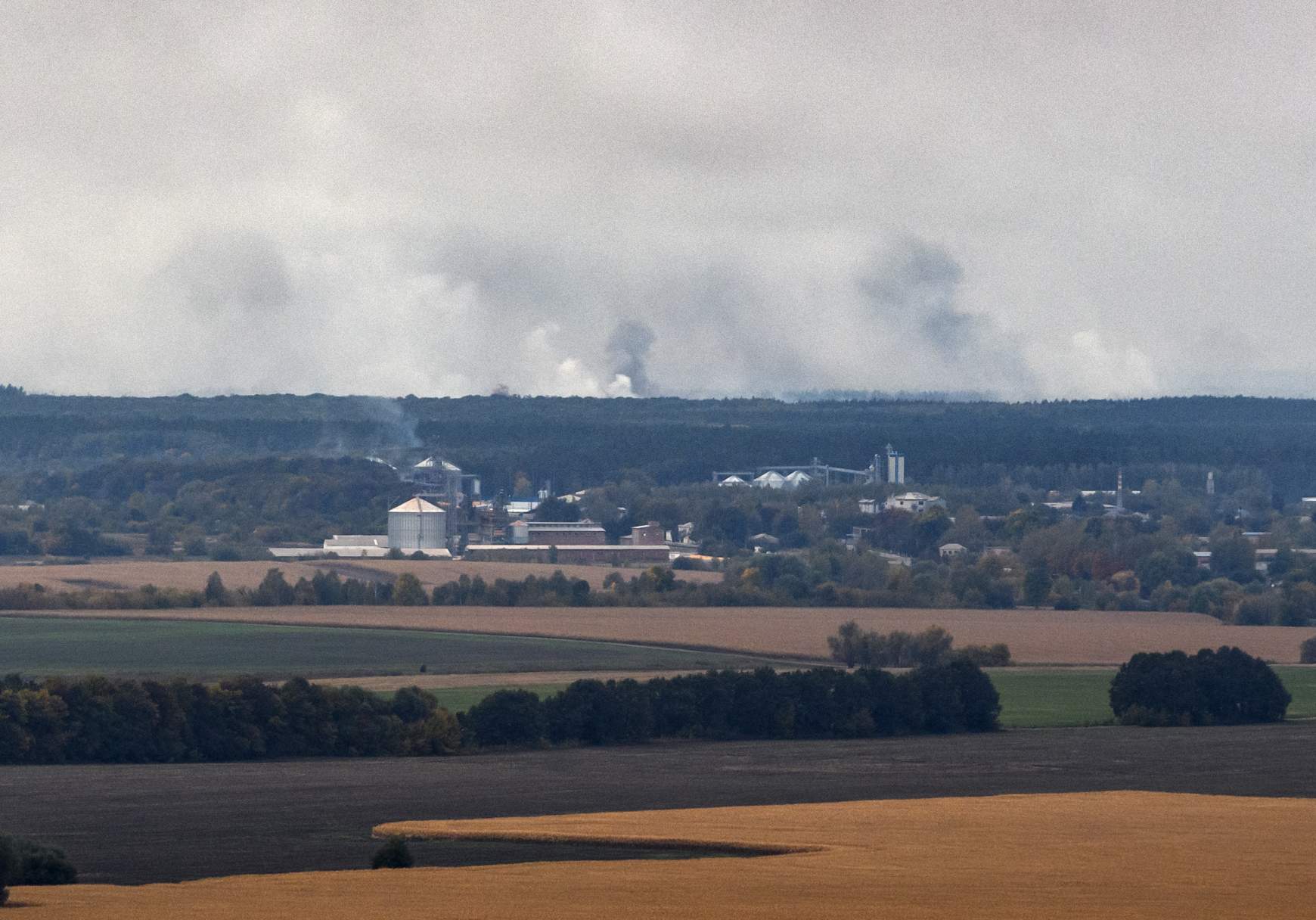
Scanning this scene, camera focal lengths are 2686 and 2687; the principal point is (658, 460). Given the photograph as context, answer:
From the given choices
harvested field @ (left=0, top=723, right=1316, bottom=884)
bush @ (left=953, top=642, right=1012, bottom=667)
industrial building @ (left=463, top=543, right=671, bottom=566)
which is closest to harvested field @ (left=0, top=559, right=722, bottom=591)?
industrial building @ (left=463, top=543, right=671, bottom=566)

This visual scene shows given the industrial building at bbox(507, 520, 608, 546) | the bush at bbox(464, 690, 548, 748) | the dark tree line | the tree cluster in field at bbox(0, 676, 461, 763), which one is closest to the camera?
the tree cluster in field at bbox(0, 676, 461, 763)

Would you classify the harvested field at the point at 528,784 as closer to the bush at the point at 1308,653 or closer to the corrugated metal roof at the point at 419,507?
the bush at the point at 1308,653

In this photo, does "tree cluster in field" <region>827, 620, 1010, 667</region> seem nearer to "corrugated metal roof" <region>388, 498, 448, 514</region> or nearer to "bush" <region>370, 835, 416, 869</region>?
"bush" <region>370, 835, 416, 869</region>

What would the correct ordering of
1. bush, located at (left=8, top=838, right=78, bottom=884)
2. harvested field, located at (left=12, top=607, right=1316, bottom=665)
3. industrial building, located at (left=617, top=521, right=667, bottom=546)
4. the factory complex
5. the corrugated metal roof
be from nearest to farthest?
1. bush, located at (left=8, top=838, right=78, bottom=884)
2. harvested field, located at (left=12, top=607, right=1316, bottom=665)
3. the factory complex
4. the corrugated metal roof
5. industrial building, located at (left=617, top=521, right=667, bottom=546)

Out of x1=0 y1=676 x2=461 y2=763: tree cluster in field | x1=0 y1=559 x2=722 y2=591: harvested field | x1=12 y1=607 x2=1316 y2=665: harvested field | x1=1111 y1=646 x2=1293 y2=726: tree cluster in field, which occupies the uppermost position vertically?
x1=0 y1=559 x2=722 y2=591: harvested field

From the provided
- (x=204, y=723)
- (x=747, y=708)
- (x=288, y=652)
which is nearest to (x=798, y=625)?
(x=288, y=652)

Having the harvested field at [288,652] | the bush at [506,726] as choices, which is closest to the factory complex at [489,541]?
the harvested field at [288,652]
